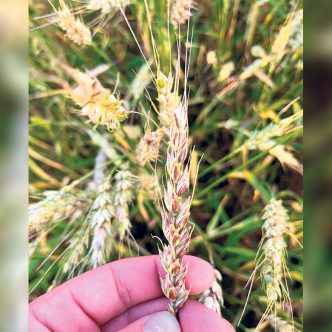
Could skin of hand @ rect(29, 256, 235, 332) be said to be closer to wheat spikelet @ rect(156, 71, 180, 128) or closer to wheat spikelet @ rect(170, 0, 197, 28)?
wheat spikelet @ rect(156, 71, 180, 128)

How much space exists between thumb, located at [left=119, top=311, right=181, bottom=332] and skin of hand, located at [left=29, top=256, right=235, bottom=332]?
0.4 inches

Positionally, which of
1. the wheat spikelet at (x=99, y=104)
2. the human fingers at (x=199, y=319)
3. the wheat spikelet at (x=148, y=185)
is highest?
the wheat spikelet at (x=99, y=104)

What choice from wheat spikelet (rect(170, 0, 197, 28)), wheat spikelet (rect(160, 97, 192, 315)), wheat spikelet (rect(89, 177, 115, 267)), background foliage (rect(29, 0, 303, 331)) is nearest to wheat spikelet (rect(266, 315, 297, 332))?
background foliage (rect(29, 0, 303, 331))

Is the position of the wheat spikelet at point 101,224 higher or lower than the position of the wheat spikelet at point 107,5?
lower

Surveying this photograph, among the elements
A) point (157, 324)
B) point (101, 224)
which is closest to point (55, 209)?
point (101, 224)

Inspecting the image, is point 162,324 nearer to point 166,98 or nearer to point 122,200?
point 122,200

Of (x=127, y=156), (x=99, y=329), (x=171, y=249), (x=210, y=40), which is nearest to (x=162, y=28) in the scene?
(x=210, y=40)

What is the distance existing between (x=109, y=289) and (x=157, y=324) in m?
0.07

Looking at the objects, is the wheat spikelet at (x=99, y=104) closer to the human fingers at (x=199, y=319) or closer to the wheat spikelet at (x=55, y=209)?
the wheat spikelet at (x=55, y=209)

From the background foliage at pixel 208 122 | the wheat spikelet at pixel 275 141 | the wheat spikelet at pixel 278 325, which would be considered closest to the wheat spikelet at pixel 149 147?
the background foliage at pixel 208 122

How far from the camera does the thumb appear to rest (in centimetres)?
38

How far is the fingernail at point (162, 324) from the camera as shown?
381mm

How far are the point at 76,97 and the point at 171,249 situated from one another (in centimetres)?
22

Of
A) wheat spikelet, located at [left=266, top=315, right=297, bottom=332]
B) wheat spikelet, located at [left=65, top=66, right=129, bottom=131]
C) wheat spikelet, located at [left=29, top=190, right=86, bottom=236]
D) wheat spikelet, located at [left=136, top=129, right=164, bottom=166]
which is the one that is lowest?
wheat spikelet, located at [left=266, top=315, right=297, bottom=332]
